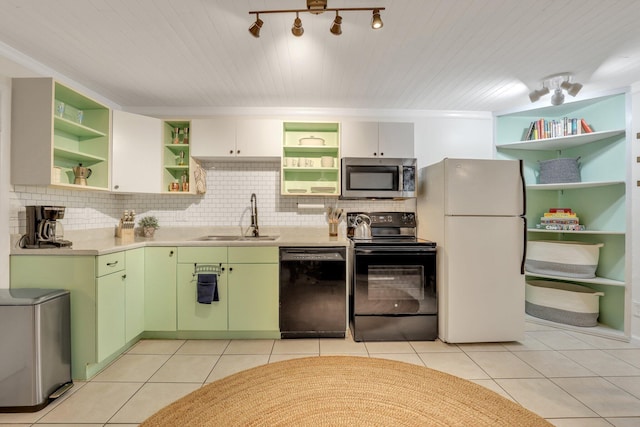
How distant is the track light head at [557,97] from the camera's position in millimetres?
2877

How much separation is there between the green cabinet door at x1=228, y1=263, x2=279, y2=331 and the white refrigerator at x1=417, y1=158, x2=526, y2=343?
5.25 ft

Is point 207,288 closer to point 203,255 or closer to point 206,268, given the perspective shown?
point 206,268

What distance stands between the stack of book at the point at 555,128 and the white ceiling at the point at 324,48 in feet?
0.82

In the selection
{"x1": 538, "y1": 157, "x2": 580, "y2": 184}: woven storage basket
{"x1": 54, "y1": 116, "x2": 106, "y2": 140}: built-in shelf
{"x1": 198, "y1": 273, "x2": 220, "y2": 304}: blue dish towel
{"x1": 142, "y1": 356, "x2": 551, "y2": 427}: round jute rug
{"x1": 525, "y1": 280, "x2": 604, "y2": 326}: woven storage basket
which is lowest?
{"x1": 142, "y1": 356, "x2": 551, "y2": 427}: round jute rug

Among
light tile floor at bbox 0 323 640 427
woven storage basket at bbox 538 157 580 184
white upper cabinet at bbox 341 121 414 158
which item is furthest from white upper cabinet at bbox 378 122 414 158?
light tile floor at bbox 0 323 640 427

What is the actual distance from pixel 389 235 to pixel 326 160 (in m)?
1.11

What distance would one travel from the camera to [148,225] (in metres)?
3.27

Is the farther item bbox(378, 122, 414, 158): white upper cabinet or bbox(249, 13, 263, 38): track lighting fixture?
bbox(378, 122, 414, 158): white upper cabinet

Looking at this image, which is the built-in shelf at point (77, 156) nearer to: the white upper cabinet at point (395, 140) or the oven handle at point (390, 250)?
the oven handle at point (390, 250)

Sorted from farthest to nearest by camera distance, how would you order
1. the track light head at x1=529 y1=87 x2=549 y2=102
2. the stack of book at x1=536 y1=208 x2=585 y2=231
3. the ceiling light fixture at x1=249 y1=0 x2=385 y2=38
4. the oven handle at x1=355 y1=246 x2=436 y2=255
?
the stack of book at x1=536 y1=208 x2=585 y2=231, the track light head at x1=529 y1=87 x2=549 y2=102, the oven handle at x1=355 y1=246 x2=436 y2=255, the ceiling light fixture at x1=249 y1=0 x2=385 y2=38

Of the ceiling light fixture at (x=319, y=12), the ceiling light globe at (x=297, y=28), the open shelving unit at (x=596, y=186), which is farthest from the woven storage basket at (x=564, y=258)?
the ceiling light globe at (x=297, y=28)

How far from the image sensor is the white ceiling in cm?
184

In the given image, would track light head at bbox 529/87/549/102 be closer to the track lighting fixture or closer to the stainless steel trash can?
the track lighting fixture

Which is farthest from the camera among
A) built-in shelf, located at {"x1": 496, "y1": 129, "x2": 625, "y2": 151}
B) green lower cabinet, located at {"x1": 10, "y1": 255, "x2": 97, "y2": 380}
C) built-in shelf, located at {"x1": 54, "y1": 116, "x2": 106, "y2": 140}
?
built-in shelf, located at {"x1": 496, "y1": 129, "x2": 625, "y2": 151}
